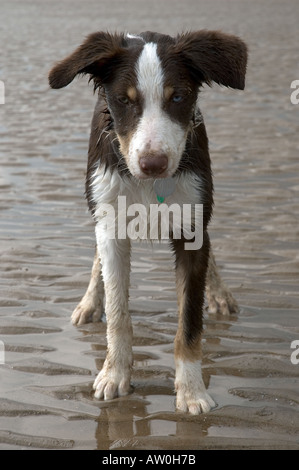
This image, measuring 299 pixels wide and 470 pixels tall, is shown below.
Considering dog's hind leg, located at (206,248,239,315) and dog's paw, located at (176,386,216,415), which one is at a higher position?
dog's hind leg, located at (206,248,239,315)

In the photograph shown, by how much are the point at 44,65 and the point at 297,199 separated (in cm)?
911

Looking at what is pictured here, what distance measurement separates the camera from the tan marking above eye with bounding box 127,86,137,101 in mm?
4117

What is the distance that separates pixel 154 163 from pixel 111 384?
126 cm

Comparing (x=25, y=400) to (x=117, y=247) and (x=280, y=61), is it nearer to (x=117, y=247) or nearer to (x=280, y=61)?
(x=117, y=247)

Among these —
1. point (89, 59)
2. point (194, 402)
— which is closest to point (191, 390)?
point (194, 402)

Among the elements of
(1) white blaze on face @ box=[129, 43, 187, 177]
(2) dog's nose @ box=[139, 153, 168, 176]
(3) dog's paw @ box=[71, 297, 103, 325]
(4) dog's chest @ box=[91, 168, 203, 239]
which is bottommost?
(3) dog's paw @ box=[71, 297, 103, 325]

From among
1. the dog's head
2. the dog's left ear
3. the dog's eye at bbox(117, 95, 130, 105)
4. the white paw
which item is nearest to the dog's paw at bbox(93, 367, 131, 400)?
the white paw

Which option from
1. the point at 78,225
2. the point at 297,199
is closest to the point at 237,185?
the point at 297,199

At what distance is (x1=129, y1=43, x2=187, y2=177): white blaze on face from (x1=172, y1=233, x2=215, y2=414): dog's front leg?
65 cm

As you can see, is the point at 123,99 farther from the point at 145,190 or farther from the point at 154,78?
the point at 145,190

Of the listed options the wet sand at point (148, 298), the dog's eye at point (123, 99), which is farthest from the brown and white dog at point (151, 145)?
the wet sand at point (148, 298)

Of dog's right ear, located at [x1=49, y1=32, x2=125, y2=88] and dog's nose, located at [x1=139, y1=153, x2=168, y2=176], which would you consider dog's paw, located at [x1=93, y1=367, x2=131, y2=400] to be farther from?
dog's right ear, located at [x1=49, y1=32, x2=125, y2=88]

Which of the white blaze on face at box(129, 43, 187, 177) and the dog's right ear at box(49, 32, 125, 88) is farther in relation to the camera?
the dog's right ear at box(49, 32, 125, 88)

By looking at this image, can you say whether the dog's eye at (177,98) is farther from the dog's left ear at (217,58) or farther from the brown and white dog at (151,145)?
the dog's left ear at (217,58)
